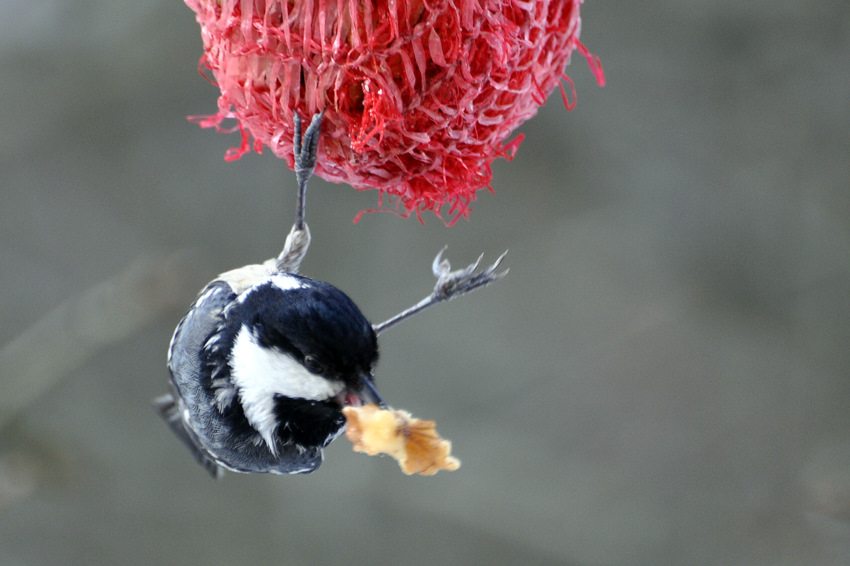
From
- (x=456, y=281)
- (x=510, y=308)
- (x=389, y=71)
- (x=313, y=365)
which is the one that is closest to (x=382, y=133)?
(x=389, y=71)

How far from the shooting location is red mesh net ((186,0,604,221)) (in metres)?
0.69

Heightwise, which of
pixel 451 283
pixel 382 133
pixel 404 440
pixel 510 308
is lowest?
pixel 404 440

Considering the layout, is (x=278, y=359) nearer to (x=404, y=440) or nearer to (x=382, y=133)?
(x=404, y=440)

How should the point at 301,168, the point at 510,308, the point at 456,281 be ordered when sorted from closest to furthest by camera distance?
the point at 301,168 < the point at 456,281 < the point at 510,308

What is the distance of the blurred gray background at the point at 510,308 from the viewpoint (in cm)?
213

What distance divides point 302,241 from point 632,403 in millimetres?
1586

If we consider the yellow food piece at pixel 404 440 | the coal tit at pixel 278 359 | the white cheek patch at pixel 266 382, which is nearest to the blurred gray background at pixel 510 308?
the coal tit at pixel 278 359

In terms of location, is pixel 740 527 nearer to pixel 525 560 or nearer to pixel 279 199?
pixel 525 560

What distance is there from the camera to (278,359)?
0.86 meters

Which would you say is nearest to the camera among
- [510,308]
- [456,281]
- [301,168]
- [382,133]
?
[382,133]

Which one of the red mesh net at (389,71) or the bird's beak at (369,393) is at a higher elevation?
the red mesh net at (389,71)

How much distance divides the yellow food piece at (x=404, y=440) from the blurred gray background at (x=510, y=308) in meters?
1.58

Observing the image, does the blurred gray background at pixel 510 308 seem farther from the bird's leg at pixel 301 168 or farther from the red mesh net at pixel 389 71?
the red mesh net at pixel 389 71

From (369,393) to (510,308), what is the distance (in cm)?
161
